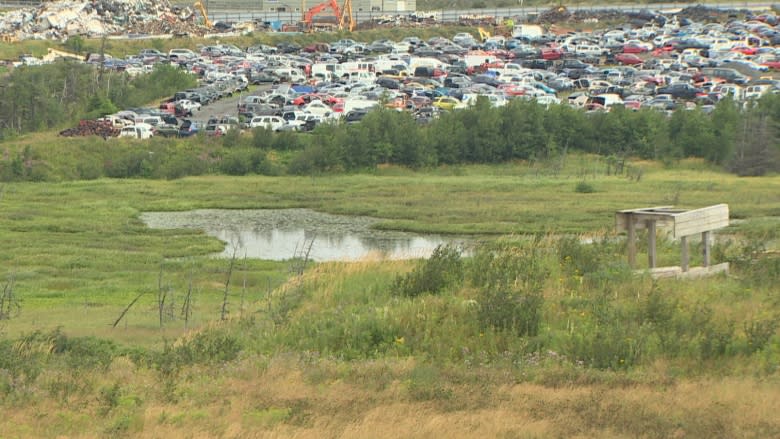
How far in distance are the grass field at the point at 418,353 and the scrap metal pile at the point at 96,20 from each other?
65.4 m

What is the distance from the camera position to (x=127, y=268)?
24875 mm

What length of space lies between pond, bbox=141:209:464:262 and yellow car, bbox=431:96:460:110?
54.0 feet

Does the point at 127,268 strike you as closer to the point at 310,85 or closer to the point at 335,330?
the point at 335,330

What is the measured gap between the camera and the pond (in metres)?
27.4

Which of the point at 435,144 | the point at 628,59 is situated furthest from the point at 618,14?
the point at 435,144

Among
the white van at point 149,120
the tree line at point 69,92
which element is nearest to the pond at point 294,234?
the white van at point 149,120

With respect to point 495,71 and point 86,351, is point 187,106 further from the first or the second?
point 86,351

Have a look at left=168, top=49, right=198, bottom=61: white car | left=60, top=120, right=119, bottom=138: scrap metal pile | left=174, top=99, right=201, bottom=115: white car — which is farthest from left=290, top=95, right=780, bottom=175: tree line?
left=168, top=49, right=198, bottom=61: white car

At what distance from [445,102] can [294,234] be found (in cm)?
2201

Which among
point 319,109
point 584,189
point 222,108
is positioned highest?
point 319,109

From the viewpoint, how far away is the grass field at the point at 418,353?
30.0 ft

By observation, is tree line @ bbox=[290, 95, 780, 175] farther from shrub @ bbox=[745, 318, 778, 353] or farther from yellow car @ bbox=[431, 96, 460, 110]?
shrub @ bbox=[745, 318, 778, 353]

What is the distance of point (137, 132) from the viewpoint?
45.0 metres

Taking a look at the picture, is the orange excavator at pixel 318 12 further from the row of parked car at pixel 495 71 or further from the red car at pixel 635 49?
the red car at pixel 635 49
